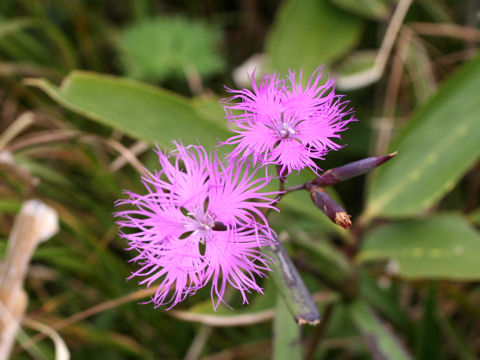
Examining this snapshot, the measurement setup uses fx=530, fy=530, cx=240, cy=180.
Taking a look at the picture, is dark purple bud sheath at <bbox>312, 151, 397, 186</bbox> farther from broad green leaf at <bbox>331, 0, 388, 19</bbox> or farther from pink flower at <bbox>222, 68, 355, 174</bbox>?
broad green leaf at <bbox>331, 0, 388, 19</bbox>

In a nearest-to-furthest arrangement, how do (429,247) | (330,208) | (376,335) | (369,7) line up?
(330,208) < (376,335) < (429,247) < (369,7)

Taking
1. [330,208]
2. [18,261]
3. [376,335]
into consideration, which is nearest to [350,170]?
[330,208]

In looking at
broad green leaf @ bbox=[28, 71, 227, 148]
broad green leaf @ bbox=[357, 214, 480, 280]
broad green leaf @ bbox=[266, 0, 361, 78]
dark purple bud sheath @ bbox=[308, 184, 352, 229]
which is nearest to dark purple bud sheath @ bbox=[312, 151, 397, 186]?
dark purple bud sheath @ bbox=[308, 184, 352, 229]

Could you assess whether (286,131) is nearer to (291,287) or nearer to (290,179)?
(291,287)

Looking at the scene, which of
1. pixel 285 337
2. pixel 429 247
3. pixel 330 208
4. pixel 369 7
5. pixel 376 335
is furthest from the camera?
pixel 369 7

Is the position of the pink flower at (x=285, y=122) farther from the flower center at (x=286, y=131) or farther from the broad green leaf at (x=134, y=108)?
the broad green leaf at (x=134, y=108)

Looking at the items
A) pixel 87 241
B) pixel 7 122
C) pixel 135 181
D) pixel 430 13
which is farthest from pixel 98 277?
pixel 430 13
